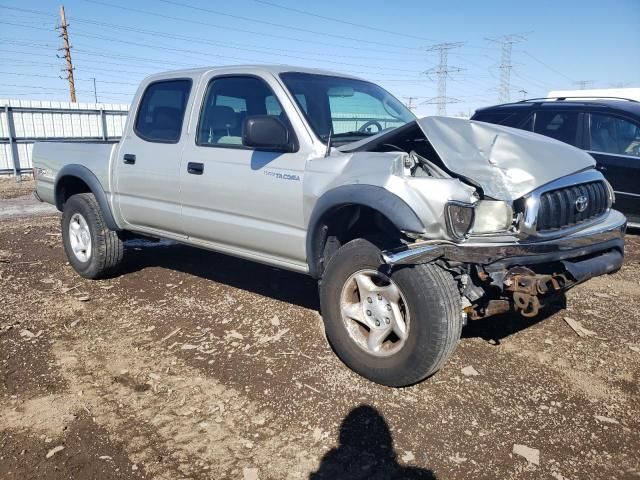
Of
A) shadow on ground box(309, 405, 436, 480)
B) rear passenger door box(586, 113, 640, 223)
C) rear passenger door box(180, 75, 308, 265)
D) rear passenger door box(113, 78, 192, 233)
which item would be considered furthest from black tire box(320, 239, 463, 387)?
rear passenger door box(586, 113, 640, 223)

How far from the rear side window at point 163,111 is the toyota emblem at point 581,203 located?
Result: 3068 millimetres

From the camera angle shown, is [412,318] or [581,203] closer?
[412,318]

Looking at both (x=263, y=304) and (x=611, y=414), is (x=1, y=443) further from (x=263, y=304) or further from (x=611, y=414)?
(x=611, y=414)

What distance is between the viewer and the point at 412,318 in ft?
9.62

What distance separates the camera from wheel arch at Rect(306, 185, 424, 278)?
2.88 metres

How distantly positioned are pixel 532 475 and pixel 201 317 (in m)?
2.77

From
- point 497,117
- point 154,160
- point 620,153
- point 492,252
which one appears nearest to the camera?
point 492,252

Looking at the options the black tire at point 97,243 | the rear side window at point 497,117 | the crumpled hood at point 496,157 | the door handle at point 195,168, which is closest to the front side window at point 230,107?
the door handle at point 195,168

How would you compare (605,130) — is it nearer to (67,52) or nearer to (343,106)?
(343,106)

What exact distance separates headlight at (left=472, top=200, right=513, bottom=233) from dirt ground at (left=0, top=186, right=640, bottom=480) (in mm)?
999

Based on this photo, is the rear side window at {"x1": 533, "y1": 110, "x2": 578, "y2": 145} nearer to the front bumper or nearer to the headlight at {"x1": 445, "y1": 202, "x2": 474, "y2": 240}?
the front bumper

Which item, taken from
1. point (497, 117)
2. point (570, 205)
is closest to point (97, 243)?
point (570, 205)

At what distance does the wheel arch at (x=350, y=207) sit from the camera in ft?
9.46

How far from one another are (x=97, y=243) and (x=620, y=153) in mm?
6360
